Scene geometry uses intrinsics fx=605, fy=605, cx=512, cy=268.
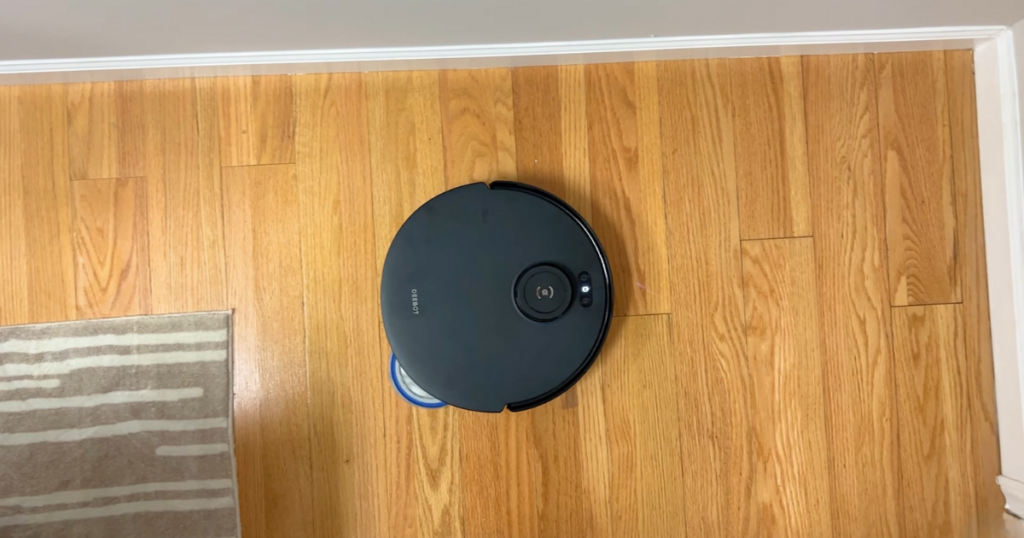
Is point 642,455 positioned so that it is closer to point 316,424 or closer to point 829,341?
point 829,341

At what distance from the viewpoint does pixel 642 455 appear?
0.92 meters

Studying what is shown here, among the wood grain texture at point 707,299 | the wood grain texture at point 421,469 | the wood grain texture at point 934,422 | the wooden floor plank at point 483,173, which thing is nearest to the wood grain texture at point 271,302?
the wood grain texture at point 421,469

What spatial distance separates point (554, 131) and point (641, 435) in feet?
1.58

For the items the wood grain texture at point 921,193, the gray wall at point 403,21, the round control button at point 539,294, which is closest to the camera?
the gray wall at point 403,21

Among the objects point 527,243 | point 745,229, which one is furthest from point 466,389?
point 745,229

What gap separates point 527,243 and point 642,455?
0.37 metres

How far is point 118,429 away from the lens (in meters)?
0.90

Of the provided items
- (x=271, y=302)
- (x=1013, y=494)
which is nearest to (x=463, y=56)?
(x=271, y=302)

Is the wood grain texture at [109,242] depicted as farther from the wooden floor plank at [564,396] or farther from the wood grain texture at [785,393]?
the wood grain texture at [785,393]

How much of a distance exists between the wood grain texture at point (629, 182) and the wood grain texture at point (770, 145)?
0.13 metres

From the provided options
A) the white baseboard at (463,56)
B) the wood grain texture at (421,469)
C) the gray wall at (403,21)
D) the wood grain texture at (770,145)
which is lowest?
the wood grain texture at (421,469)

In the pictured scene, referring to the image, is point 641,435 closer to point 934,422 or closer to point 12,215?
point 934,422

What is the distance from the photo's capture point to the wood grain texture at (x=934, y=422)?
3.08ft

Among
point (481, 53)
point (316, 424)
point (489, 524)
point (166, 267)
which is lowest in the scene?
point (489, 524)
